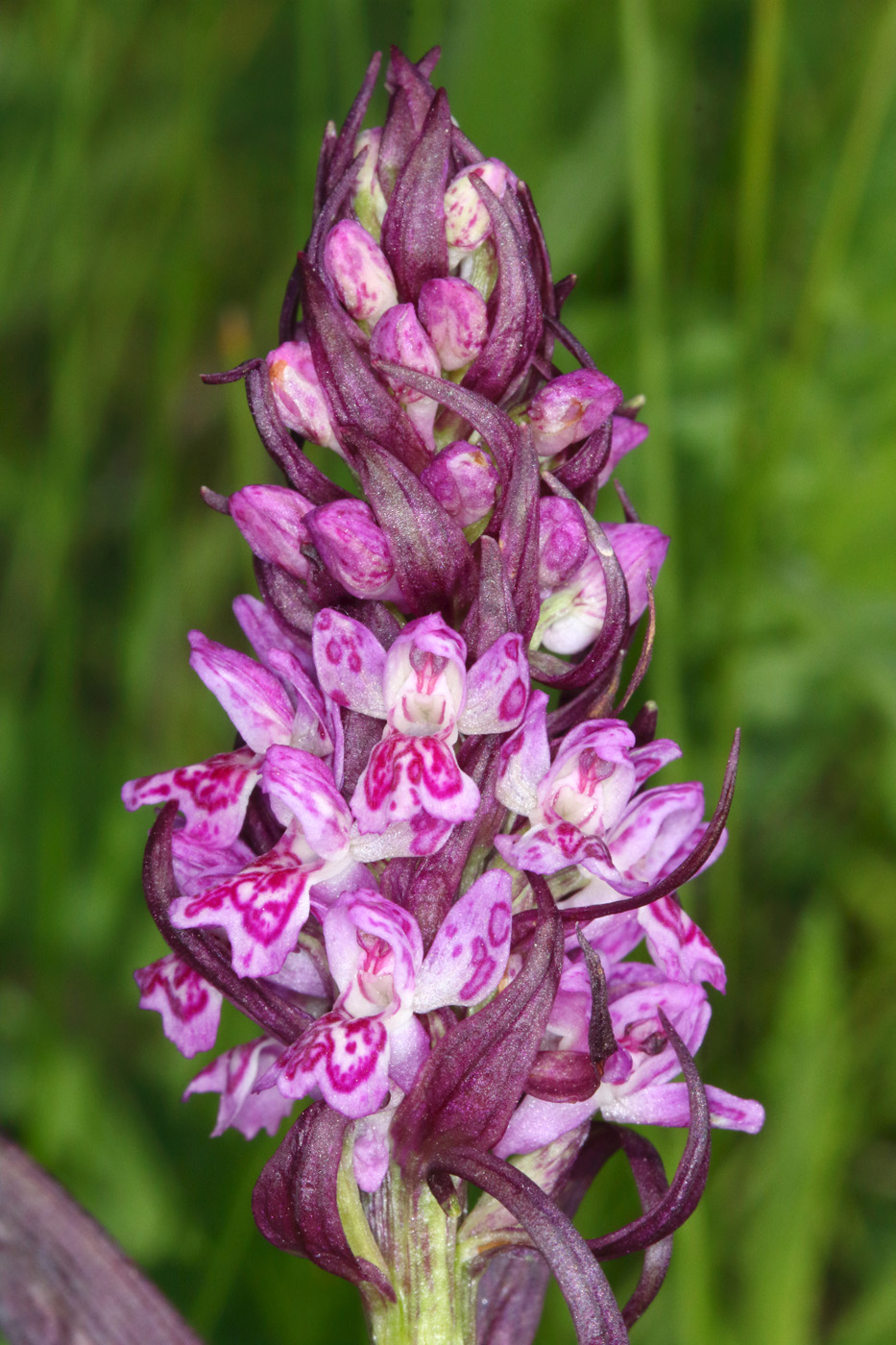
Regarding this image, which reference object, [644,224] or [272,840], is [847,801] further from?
[272,840]

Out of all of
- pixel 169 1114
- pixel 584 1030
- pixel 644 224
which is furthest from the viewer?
pixel 169 1114

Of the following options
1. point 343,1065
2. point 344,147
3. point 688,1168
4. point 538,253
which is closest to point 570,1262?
point 688,1168

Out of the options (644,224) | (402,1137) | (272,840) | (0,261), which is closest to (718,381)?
(644,224)

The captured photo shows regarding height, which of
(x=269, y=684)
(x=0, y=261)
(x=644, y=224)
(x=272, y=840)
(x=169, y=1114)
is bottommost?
(x=169, y=1114)

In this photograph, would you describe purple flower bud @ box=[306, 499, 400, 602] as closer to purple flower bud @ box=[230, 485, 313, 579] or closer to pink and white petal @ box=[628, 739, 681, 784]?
purple flower bud @ box=[230, 485, 313, 579]

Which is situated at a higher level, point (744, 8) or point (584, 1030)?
point (744, 8)

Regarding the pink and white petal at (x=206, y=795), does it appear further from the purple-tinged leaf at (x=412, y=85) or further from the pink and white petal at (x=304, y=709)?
the purple-tinged leaf at (x=412, y=85)

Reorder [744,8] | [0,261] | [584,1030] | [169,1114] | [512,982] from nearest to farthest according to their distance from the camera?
1. [512,982]
2. [584,1030]
3. [169,1114]
4. [0,261]
5. [744,8]
